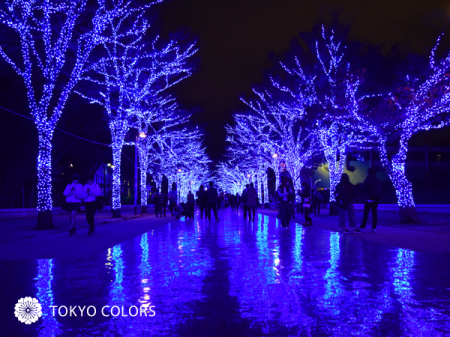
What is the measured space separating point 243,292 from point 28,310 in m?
2.37

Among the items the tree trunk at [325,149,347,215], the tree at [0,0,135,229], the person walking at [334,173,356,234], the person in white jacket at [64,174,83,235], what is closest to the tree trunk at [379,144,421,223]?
the person walking at [334,173,356,234]

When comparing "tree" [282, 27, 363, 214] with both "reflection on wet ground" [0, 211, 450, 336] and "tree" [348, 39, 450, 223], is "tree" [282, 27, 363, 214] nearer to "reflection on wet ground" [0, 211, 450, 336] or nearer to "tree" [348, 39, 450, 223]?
"tree" [348, 39, 450, 223]

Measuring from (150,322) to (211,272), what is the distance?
9.33 feet

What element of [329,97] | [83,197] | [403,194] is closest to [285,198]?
[403,194]

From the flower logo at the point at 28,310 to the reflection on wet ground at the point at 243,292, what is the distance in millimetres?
77

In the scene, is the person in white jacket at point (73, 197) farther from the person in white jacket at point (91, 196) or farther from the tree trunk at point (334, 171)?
the tree trunk at point (334, 171)

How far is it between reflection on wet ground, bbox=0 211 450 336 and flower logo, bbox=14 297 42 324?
0.08 metres

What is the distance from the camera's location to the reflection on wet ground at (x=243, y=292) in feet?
13.6

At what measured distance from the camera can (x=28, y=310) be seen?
15.7 feet

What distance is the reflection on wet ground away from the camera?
416 cm

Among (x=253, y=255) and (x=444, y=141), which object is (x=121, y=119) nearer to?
(x=253, y=255)

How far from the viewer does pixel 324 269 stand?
7250 mm

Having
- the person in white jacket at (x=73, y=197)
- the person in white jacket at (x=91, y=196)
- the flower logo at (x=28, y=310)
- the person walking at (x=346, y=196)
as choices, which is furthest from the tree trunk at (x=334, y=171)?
the flower logo at (x=28, y=310)

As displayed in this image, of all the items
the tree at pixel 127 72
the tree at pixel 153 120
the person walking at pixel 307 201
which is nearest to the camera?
the person walking at pixel 307 201
